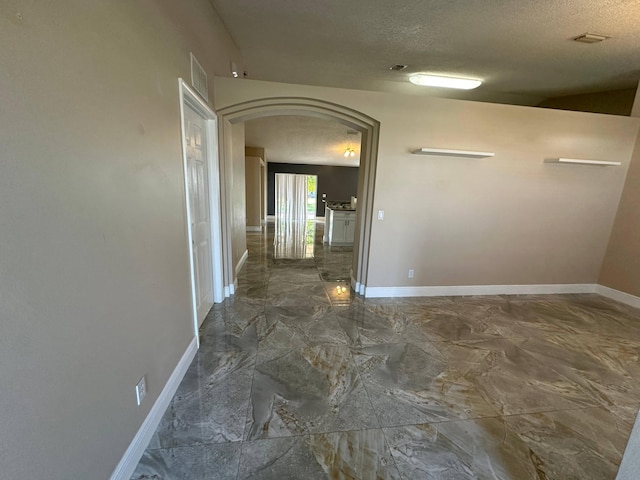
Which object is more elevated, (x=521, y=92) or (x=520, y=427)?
(x=521, y=92)

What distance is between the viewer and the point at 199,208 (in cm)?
278

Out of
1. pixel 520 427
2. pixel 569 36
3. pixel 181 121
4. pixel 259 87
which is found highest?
pixel 569 36

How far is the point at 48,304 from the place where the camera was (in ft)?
3.06

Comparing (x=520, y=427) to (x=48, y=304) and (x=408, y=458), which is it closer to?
(x=408, y=458)

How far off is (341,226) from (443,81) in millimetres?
3771

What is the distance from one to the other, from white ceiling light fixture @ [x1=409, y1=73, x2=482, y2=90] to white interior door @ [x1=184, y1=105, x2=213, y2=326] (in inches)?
131

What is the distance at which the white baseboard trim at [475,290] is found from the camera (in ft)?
12.6

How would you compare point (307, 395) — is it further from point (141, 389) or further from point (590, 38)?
point (590, 38)

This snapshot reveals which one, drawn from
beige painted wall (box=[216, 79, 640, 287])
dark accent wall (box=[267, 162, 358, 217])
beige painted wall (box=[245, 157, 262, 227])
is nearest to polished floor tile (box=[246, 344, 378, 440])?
beige painted wall (box=[216, 79, 640, 287])

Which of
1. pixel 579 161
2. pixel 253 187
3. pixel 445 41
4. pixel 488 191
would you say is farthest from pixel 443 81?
pixel 253 187

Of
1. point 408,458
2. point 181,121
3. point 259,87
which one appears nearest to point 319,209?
point 259,87

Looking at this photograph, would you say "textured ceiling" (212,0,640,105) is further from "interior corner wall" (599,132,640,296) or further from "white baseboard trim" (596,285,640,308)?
"white baseboard trim" (596,285,640,308)

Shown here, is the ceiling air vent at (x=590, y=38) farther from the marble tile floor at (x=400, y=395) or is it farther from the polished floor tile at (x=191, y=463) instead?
the polished floor tile at (x=191, y=463)

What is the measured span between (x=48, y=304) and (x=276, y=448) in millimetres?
1362
